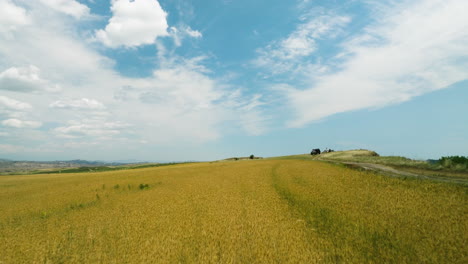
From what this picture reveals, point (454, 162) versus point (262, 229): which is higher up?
point (454, 162)

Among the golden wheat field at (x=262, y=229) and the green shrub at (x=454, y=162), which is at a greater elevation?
the green shrub at (x=454, y=162)

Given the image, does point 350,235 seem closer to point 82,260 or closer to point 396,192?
point 396,192

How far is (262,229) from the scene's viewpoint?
8.66m

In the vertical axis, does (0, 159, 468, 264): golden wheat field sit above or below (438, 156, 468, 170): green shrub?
below

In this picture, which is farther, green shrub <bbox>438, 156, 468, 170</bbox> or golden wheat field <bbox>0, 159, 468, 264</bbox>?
green shrub <bbox>438, 156, 468, 170</bbox>

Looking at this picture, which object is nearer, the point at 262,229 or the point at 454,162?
the point at 262,229

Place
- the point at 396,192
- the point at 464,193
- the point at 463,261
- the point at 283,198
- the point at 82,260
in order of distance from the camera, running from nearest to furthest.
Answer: the point at 463,261
the point at 82,260
the point at 464,193
the point at 396,192
the point at 283,198

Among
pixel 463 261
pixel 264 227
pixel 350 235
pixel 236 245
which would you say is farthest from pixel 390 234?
pixel 236 245

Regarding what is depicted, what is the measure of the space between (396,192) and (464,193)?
2526 mm

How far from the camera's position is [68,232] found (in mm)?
9680

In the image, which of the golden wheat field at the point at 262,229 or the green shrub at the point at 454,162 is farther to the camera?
the green shrub at the point at 454,162

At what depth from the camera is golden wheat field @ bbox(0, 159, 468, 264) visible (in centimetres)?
666

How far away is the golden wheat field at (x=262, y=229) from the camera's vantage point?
262 inches

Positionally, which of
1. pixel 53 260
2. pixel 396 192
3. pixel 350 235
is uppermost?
pixel 396 192
